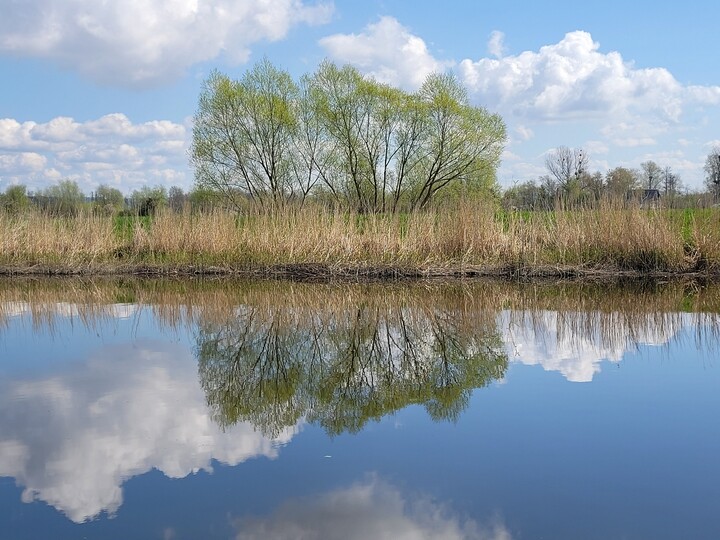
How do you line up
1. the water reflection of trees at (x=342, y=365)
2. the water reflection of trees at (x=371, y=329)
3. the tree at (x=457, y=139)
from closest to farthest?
the water reflection of trees at (x=342, y=365)
the water reflection of trees at (x=371, y=329)
the tree at (x=457, y=139)

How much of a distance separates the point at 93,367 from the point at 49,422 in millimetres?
1808

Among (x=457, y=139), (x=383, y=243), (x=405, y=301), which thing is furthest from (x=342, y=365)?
(x=457, y=139)

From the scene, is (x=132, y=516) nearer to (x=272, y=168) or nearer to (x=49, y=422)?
(x=49, y=422)

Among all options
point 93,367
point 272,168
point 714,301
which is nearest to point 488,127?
point 272,168

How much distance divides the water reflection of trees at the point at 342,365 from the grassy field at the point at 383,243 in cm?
523

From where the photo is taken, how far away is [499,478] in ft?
11.9

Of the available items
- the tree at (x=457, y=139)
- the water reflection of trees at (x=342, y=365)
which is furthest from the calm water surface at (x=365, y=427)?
the tree at (x=457, y=139)

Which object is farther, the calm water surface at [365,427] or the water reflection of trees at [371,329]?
the water reflection of trees at [371,329]

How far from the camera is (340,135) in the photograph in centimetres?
2817

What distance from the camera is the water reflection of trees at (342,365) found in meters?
5.01

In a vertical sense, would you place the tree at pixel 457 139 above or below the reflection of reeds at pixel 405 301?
above

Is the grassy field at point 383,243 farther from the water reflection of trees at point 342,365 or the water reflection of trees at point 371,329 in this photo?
the water reflection of trees at point 342,365

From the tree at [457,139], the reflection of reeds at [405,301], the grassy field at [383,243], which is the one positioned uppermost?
the tree at [457,139]

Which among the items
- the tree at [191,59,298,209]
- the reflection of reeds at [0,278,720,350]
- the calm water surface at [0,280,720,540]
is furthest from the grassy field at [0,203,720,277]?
the tree at [191,59,298,209]
